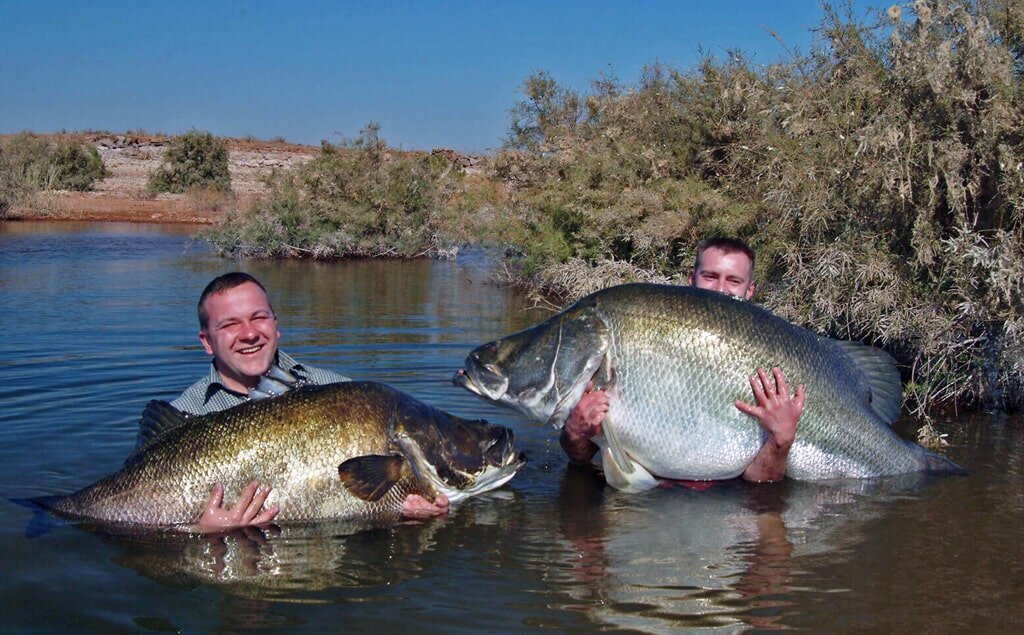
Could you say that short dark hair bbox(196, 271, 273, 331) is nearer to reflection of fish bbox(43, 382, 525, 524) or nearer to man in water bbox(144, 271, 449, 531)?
man in water bbox(144, 271, 449, 531)

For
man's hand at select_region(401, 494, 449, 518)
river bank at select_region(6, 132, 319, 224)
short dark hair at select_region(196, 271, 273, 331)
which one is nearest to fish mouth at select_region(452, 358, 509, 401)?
man's hand at select_region(401, 494, 449, 518)

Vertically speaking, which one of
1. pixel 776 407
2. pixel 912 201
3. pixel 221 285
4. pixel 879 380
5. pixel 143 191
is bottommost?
pixel 776 407

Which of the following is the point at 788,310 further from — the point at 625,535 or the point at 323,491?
the point at 323,491

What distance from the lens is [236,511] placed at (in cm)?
429

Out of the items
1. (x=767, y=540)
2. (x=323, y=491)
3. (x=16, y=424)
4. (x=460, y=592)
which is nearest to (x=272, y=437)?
(x=323, y=491)

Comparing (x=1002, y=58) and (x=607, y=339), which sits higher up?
(x=1002, y=58)

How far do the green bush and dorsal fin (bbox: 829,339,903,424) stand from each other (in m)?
39.0

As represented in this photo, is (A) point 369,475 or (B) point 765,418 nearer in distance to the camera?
(A) point 369,475

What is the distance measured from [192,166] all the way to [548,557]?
4078cm

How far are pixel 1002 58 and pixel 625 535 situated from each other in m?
5.53

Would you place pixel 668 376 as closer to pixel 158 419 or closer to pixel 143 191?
pixel 158 419

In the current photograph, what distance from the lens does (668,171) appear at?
15.1 metres

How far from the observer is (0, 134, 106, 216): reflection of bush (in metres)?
31.6

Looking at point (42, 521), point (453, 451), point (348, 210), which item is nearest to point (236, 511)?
point (453, 451)
